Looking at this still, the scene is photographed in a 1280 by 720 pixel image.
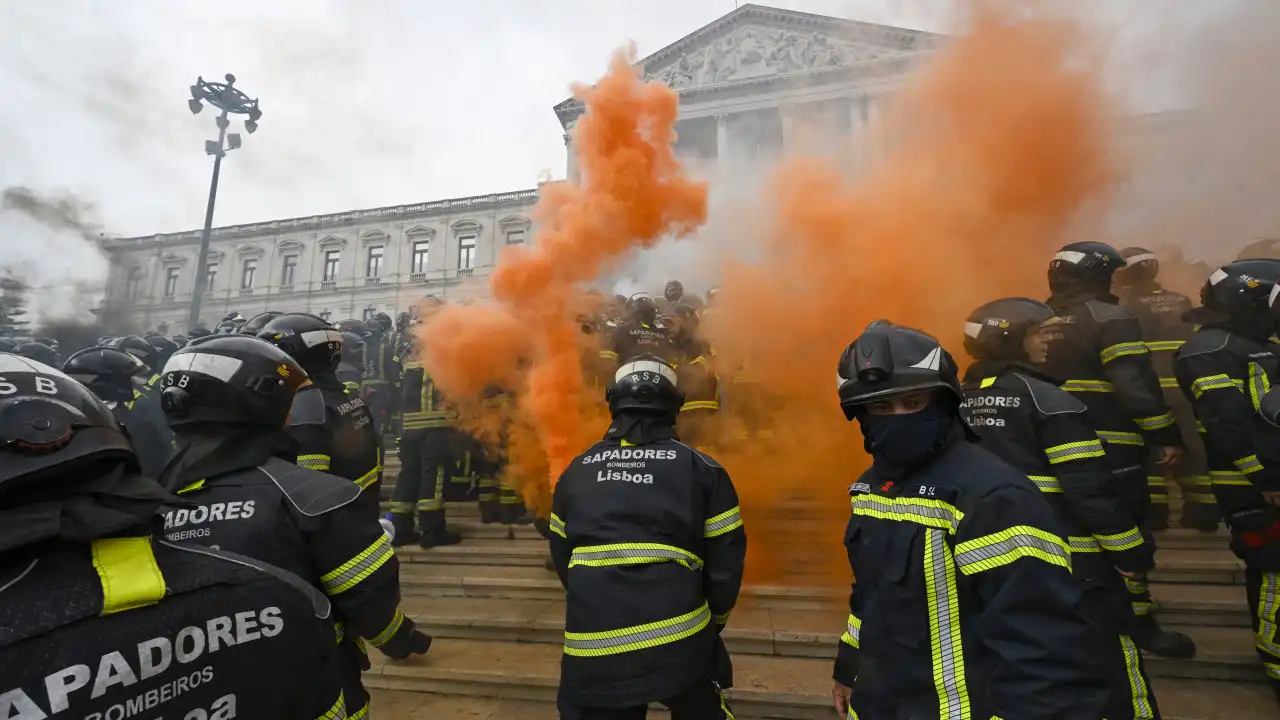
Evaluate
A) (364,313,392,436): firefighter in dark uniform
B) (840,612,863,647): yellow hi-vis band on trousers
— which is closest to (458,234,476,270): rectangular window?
(364,313,392,436): firefighter in dark uniform

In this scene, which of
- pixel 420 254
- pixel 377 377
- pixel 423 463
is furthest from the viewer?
pixel 420 254

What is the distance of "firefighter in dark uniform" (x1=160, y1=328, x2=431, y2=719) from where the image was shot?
204 cm

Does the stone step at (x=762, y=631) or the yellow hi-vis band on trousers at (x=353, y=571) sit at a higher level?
the yellow hi-vis band on trousers at (x=353, y=571)

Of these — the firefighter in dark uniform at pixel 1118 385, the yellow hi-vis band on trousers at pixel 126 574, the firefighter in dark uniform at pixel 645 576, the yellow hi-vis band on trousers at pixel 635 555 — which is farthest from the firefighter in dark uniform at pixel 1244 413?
the yellow hi-vis band on trousers at pixel 126 574

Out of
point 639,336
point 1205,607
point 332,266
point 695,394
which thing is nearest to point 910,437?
point 1205,607

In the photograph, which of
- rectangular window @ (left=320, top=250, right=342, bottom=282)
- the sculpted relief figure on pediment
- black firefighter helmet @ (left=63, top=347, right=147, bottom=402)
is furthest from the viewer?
rectangular window @ (left=320, top=250, right=342, bottom=282)

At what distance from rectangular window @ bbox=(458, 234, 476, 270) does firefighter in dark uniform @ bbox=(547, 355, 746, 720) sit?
1668 inches

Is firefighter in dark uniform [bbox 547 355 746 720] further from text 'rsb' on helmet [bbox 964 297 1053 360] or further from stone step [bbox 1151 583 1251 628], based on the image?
stone step [bbox 1151 583 1251 628]

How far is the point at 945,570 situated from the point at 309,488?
222 centimetres

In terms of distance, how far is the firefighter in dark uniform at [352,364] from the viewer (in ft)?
27.3

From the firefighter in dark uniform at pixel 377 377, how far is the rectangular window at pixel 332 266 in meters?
36.0

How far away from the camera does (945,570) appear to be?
180 cm

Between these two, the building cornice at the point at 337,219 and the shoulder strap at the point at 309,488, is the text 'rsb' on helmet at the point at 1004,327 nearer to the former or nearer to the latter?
the shoulder strap at the point at 309,488

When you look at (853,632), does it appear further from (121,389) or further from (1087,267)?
(121,389)
